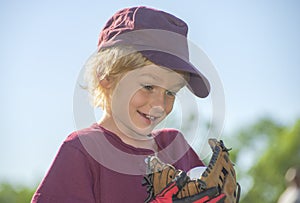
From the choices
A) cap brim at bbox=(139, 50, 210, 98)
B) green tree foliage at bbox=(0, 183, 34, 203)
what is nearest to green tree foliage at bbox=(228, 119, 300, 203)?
green tree foliage at bbox=(0, 183, 34, 203)

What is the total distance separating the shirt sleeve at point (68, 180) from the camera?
3258 mm

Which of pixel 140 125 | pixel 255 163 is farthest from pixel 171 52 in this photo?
pixel 255 163

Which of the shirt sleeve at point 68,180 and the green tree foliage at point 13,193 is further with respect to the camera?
the green tree foliage at point 13,193

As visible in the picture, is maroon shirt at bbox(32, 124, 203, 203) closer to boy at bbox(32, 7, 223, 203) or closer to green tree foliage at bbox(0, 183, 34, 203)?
boy at bbox(32, 7, 223, 203)

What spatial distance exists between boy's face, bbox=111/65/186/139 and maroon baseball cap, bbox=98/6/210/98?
Answer: 2.7 inches

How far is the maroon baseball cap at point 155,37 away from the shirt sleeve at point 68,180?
62 cm

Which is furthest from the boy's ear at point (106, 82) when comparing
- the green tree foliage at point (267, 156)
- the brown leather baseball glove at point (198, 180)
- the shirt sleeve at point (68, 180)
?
the green tree foliage at point (267, 156)

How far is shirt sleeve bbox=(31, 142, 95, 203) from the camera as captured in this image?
326 centimetres

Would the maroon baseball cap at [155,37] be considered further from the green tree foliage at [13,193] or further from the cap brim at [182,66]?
the green tree foliage at [13,193]

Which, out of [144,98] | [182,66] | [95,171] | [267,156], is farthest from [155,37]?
[267,156]

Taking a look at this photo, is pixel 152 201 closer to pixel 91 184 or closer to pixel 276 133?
pixel 91 184

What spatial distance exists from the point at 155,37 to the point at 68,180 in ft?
2.82

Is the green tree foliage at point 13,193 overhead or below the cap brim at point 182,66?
below

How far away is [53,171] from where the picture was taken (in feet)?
10.9
